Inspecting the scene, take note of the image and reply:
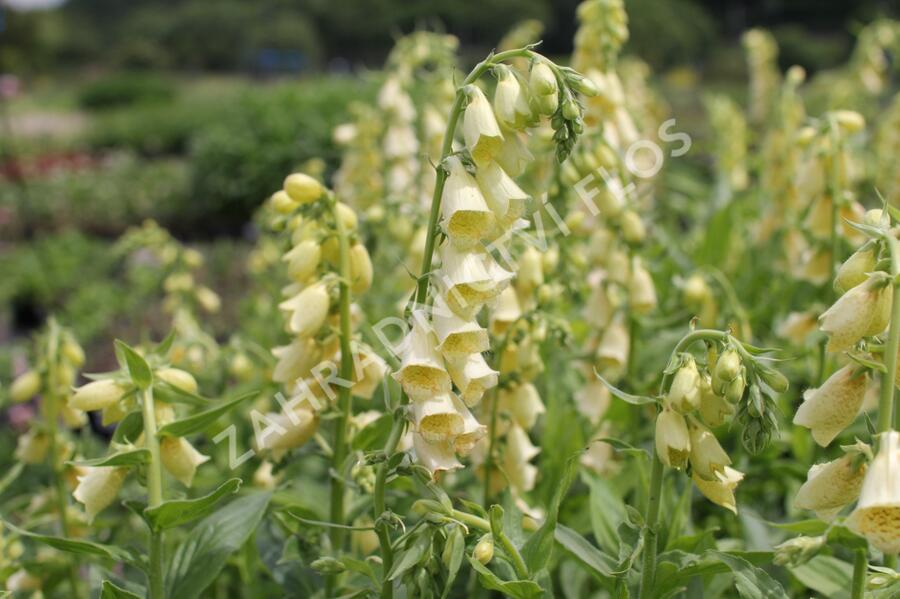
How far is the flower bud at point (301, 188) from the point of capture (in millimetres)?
1593

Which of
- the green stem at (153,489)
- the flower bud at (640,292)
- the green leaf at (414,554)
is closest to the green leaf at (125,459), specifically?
the green stem at (153,489)

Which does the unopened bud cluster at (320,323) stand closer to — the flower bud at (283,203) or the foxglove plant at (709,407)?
the flower bud at (283,203)

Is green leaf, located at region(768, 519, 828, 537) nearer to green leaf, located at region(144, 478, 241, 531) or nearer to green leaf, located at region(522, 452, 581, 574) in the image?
green leaf, located at region(522, 452, 581, 574)

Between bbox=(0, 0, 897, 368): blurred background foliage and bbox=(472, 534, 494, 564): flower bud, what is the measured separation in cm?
222

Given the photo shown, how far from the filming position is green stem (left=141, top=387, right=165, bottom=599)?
148 centimetres

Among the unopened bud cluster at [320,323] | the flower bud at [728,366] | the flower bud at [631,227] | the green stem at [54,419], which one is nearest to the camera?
the flower bud at [728,366]

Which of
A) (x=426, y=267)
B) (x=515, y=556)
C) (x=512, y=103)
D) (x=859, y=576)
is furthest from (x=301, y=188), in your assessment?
(x=859, y=576)

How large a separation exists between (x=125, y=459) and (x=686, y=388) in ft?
2.89

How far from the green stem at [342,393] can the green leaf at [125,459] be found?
327 millimetres

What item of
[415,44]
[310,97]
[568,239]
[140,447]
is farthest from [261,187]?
[140,447]

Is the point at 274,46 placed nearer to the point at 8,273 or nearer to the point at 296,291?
the point at 8,273

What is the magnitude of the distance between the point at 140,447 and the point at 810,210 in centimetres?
181

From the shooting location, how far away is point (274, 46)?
3944 centimetres

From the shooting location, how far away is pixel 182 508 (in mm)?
1425
